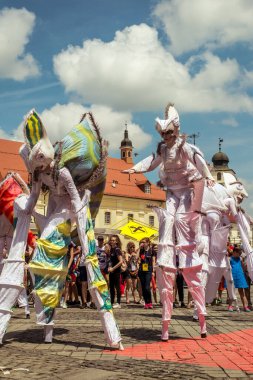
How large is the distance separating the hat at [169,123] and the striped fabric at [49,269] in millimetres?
2011

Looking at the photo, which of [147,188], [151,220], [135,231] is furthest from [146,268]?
[147,188]

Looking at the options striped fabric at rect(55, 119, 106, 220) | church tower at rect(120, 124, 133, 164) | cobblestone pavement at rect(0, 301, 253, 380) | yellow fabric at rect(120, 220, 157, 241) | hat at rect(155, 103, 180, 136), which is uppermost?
church tower at rect(120, 124, 133, 164)

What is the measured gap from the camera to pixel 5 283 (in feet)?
21.8

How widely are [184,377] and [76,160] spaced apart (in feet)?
11.5

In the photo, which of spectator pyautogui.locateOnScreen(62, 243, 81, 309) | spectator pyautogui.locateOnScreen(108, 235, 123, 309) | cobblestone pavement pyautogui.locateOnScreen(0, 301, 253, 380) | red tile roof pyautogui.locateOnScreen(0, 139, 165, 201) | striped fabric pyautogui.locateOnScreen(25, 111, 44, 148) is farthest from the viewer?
red tile roof pyautogui.locateOnScreen(0, 139, 165, 201)

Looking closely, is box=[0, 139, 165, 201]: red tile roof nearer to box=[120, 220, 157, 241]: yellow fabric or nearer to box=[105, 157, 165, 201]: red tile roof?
box=[105, 157, 165, 201]: red tile roof

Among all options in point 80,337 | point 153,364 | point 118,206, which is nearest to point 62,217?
point 80,337

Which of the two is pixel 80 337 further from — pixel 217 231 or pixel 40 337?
pixel 217 231

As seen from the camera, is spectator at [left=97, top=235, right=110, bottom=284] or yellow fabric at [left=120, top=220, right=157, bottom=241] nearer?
spectator at [left=97, top=235, right=110, bottom=284]

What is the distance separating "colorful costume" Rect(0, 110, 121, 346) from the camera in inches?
264

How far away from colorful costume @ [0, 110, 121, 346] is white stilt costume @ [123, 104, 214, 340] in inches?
28.5

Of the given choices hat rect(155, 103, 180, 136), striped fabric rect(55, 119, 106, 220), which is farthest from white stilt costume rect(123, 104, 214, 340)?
striped fabric rect(55, 119, 106, 220)

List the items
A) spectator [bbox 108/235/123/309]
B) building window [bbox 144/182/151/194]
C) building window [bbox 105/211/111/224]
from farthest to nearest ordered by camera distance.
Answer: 1. building window [bbox 144/182/151/194]
2. building window [bbox 105/211/111/224]
3. spectator [bbox 108/235/123/309]

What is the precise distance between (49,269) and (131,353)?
60.3 inches
